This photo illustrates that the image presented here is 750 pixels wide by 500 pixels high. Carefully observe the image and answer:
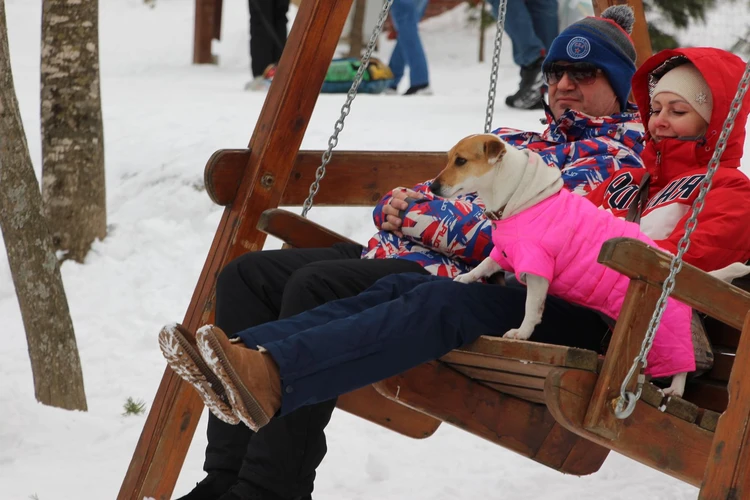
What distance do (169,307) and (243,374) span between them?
3.58m

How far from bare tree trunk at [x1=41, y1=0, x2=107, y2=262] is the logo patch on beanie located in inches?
125

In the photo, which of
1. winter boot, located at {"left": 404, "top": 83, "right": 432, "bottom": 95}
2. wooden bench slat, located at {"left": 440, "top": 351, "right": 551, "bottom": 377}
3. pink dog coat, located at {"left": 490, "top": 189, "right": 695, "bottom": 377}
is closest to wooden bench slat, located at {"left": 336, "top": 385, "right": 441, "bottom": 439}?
wooden bench slat, located at {"left": 440, "top": 351, "right": 551, "bottom": 377}

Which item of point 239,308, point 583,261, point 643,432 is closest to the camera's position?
point 643,432

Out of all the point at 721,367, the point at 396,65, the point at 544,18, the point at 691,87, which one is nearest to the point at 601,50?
the point at 691,87

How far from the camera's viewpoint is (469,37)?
1662 centimetres

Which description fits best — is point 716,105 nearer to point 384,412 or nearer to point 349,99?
point 349,99

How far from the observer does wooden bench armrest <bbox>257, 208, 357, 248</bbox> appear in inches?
140

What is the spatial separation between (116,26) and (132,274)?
1187cm

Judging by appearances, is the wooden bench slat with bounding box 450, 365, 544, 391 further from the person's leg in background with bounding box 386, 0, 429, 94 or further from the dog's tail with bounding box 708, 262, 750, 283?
the person's leg in background with bounding box 386, 0, 429, 94

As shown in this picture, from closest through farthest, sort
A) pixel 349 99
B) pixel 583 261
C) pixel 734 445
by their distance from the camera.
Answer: pixel 734 445 < pixel 583 261 < pixel 349 99

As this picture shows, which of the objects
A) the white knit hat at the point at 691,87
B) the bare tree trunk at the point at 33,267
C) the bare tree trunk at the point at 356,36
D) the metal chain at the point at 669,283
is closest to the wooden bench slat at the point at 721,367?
the metal chain at the point at 669,283

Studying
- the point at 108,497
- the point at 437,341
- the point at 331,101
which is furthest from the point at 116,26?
the point at 437,341

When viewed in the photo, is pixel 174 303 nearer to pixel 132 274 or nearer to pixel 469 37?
pixel 132 274

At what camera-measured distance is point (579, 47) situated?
11.7 ft
